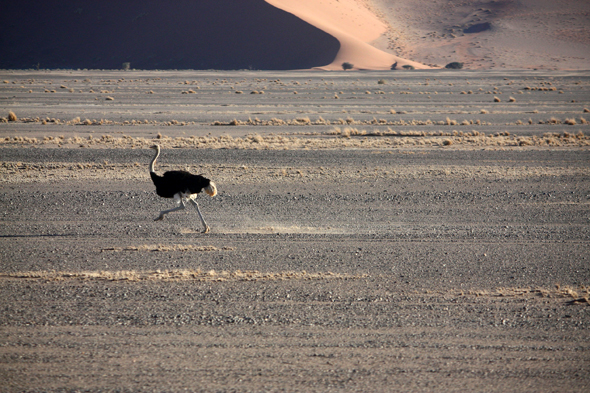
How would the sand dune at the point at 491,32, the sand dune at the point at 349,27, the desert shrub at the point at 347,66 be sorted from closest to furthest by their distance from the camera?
1. the desert shrub at the point at 347,66
2. the sand dune at the point at 349,27
3. the sand dune at the point at 491,32

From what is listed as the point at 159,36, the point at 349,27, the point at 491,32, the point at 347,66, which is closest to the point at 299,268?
the point at 347,66

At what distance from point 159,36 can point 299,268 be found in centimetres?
11209

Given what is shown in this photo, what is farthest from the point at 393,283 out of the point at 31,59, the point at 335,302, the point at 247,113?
the point at 31,59

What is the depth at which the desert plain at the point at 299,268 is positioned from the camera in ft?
17.5

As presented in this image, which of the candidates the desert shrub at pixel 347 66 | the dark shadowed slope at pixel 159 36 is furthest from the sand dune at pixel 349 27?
the dark shadowed slope at pixel 159 36

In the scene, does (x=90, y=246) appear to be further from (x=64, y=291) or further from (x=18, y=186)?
(x=18, y=186)

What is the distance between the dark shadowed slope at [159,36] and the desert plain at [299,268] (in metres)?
83.3

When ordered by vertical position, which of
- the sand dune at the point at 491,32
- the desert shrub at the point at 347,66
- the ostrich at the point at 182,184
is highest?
the sand dune at the point at 491,32

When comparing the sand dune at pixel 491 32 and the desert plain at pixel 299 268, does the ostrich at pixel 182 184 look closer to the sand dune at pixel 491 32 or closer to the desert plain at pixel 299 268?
the desert plain at pixel 299 268

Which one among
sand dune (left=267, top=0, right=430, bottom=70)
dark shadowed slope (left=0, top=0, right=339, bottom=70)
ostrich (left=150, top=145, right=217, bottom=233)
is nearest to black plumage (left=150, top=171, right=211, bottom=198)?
ostrich (left=150, top=145, right=217, bottom=233)

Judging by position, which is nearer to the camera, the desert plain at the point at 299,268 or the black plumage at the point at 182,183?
the desert plain at the point at 299,268

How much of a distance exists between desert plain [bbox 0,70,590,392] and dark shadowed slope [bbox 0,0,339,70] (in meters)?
83.3

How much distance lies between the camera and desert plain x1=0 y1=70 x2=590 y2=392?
534 cm

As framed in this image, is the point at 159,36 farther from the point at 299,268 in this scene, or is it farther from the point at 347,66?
the point at 299,268
